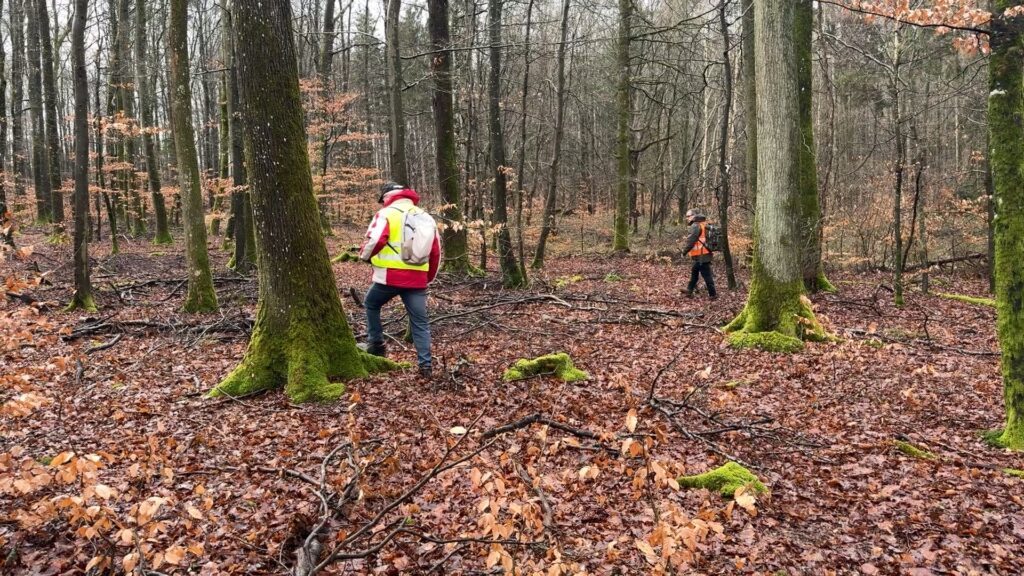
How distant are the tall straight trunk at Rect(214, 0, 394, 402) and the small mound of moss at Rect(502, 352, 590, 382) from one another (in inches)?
75.6

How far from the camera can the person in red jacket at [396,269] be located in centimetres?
630

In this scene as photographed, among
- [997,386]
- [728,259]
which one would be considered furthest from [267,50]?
[728,259]

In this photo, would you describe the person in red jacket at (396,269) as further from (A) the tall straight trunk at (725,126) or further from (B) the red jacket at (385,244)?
(A) the tall straight trunk at (725,126)

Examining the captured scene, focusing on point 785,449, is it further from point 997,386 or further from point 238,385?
point 238,385

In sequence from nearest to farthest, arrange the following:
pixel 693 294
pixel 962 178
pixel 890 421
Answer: pixel 890 421
pixel 693 294
pixel 962 178

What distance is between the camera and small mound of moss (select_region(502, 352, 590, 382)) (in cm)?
668

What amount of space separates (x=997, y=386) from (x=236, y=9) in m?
9.13

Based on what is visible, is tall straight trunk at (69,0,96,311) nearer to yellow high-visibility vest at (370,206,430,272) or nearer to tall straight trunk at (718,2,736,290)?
yellow high-visibility vest at (370,206,430,272)

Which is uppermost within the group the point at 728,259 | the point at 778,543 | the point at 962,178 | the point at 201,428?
the point at 962,178

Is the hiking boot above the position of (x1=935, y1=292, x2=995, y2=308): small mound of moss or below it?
above

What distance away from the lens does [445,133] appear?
13.7 meters

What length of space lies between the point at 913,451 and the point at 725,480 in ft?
6.34

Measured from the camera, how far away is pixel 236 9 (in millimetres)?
5734

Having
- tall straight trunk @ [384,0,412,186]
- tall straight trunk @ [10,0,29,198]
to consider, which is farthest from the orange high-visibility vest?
tall straight trunk @ [10,0,29,198]
